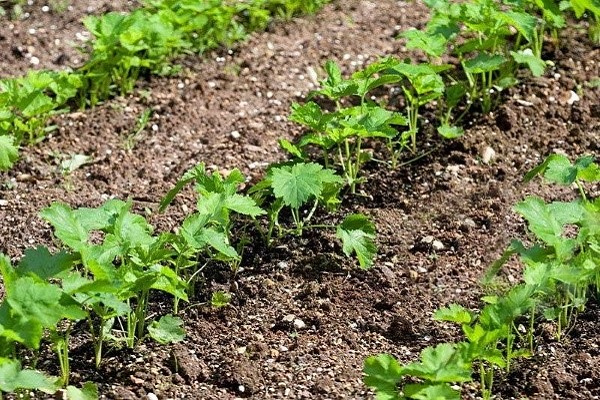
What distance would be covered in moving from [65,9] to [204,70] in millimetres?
1191

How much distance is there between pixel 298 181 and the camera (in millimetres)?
3676

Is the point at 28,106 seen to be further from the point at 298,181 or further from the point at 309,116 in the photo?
the point at 298,181

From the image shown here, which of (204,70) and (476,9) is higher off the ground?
(476,9)

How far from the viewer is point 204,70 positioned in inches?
207

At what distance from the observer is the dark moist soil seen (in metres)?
3.33

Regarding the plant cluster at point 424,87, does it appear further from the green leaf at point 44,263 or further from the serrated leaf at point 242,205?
the green leaf at point 44,263

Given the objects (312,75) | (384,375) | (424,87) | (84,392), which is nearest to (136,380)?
(84,392)

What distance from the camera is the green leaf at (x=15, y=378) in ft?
9.31

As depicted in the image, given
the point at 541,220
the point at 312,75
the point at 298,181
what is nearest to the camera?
the point at 541,220

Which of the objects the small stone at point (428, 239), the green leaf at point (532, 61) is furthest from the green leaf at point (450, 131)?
the small stone at point (428, 239)

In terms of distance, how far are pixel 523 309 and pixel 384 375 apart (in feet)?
1.51

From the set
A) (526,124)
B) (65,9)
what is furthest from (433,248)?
(65,9)

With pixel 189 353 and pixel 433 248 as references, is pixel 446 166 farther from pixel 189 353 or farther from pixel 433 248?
pixel 189 353

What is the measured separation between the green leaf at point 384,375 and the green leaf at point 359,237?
0.74 metres
